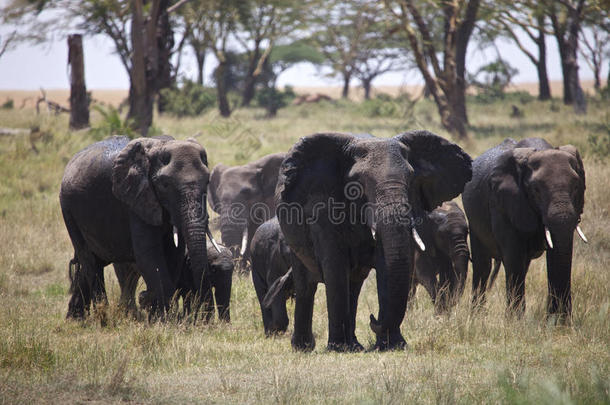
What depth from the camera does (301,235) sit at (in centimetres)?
702

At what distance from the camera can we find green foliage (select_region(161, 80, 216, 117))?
33.1 m

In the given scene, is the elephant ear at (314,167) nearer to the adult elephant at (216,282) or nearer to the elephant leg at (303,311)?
the elephant leg at (303,311)

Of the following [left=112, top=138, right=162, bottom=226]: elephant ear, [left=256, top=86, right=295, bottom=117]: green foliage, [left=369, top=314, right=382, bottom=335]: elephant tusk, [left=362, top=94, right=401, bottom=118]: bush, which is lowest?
[left=369, top=314, right=382, bottom=335]: elephant tusk

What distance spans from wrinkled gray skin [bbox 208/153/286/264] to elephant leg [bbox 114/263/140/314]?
131 inches

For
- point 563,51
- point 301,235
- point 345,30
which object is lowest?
point 301,235

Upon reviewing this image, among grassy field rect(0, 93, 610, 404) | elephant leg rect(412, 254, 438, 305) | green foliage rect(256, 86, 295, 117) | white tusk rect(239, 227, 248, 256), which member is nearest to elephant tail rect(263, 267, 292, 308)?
grassy field rect(0, 93, 610, 404)

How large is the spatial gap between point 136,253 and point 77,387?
2.99 meters

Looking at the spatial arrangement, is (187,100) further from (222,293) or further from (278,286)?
(278,286)

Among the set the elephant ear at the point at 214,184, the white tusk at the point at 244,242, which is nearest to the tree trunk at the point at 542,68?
the elephant ear at the point at 214,184

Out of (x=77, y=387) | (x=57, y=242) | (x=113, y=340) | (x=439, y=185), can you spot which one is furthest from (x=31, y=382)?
(x=57, y=242)

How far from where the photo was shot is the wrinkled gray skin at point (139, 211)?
26.6ft

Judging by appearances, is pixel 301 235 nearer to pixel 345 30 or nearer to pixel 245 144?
pixel 245 144

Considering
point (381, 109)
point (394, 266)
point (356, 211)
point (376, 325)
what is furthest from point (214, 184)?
point (381, 109)

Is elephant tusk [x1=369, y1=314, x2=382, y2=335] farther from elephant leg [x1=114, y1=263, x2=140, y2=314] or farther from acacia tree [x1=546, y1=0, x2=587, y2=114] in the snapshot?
acacia tree [x1=546, y1=0, x2=587, y2=114]
